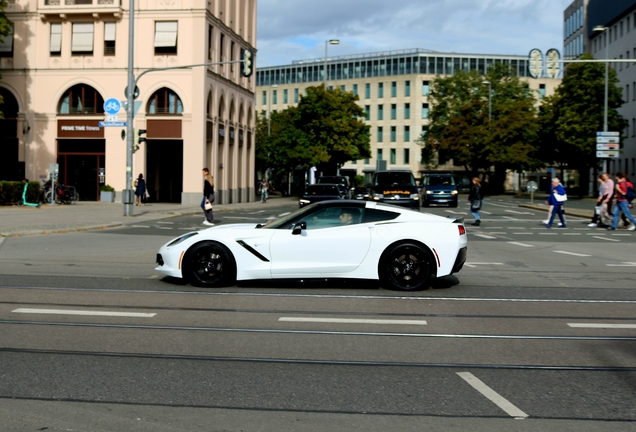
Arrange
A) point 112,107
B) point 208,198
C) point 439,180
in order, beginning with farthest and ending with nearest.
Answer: point 439,180, point 112,107, point 208,198

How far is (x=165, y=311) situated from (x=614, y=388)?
5202mm

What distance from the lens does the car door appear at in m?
11.8

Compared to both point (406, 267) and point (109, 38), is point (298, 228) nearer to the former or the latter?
point (406, 267)

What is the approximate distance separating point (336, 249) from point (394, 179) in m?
25.0

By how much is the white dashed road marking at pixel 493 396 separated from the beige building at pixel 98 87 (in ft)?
140

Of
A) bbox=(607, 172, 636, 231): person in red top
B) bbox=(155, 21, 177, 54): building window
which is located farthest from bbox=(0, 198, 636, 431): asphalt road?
bbox=(155, 21, 177, 54): building window

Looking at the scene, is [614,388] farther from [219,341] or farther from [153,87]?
[153,87]

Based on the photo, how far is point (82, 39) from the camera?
50125 mm

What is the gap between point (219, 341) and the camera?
8070 millimetres

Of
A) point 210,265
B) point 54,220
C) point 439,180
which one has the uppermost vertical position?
point 439,180

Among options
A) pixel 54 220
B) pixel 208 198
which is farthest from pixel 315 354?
pixel 54 220

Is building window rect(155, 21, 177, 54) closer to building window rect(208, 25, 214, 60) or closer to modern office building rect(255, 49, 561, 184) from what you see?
building window rect(208, 25, 214, 60)

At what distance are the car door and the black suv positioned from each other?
23.1 metres

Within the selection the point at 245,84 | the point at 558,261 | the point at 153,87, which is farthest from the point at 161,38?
the point at 558,261
